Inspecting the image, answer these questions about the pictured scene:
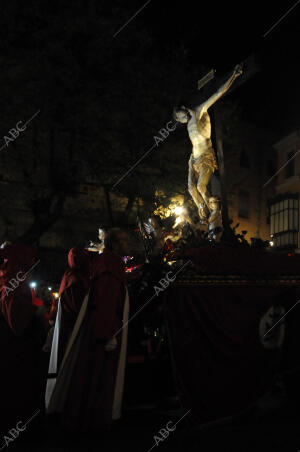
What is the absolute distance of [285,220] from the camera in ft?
84.9

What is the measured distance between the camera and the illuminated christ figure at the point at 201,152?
7023 mm

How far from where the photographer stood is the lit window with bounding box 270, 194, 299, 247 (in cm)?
2495

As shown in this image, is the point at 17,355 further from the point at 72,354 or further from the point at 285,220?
the point at 285,220

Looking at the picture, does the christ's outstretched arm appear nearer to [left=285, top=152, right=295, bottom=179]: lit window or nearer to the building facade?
the building facade

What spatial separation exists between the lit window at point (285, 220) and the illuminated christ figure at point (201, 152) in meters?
18.8

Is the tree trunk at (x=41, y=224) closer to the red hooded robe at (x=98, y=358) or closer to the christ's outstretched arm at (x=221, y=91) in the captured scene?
the christ's outstretched arm at (x=221, y=91)

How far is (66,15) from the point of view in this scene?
1445cm

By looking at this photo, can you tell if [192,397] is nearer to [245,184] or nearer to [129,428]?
[129,428]

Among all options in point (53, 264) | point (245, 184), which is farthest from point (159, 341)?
point (245, 184)

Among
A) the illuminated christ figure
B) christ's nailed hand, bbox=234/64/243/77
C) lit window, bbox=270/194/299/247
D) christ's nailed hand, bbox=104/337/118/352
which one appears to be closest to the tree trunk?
the illuminated christ figure

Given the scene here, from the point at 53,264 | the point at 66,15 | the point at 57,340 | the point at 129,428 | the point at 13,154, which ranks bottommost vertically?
the point at 129,428

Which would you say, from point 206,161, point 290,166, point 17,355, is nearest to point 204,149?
point 206,161

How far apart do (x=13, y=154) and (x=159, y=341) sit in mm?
11523

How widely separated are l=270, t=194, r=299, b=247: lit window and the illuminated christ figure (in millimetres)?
18826
